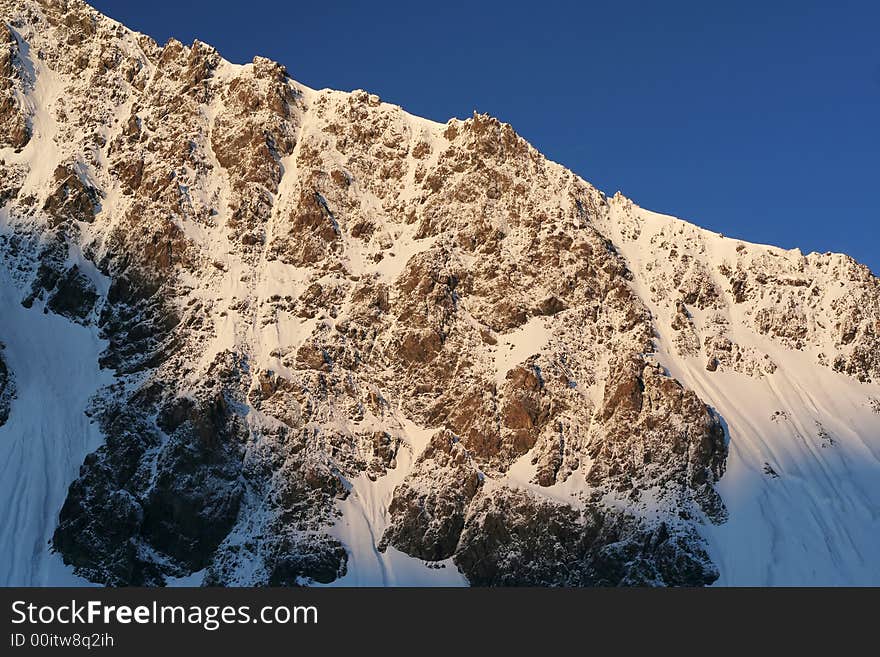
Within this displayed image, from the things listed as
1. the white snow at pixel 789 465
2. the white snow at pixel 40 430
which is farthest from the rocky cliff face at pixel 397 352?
the white snow at pixel 40 430

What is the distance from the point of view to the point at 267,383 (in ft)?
551

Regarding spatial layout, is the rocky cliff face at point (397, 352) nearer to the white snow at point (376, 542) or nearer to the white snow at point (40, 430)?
→ the white snow at point (376, 542)

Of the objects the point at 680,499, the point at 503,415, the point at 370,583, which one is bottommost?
the point at 370,583

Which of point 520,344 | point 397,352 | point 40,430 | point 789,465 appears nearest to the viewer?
point 789,465

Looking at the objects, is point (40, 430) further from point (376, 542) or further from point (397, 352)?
point (397, 352)

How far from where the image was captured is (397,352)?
175 m

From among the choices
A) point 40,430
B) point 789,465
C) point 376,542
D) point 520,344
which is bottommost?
point 376,542

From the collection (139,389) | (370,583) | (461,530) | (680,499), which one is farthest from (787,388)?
(139,389)

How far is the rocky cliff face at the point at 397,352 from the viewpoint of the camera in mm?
155625

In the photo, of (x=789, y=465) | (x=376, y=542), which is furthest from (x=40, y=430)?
(x=789, y=465)

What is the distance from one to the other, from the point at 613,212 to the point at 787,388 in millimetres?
40151

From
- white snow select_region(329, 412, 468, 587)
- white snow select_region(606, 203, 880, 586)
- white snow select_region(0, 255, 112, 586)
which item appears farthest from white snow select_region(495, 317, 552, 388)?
white snow select_region(0, 255, 112, 586)

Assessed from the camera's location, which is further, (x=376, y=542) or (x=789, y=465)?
(x=789, y=465)

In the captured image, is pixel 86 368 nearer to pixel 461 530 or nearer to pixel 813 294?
pixel 461 530
